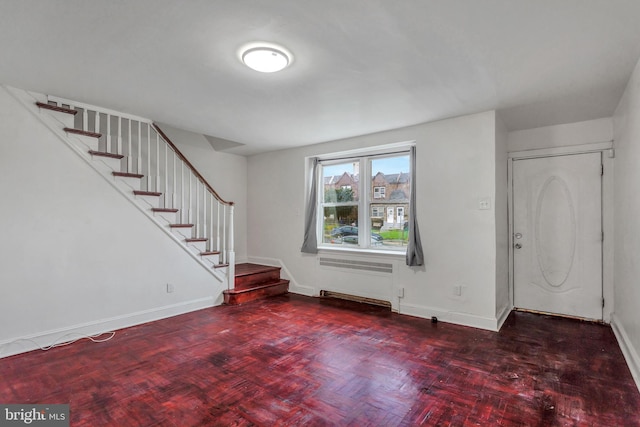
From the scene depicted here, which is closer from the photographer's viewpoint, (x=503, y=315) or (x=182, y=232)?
(x=503, y=315)

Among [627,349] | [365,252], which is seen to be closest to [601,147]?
[627,349]

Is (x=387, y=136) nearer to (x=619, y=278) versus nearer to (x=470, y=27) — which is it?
(x=470, y=27)

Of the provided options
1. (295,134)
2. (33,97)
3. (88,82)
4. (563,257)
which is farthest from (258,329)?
(563,257)

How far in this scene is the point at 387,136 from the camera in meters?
4.31

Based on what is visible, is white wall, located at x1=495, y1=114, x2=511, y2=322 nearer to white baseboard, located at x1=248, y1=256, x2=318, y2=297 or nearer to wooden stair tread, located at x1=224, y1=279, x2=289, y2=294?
white baseboard, located at x1=248, y1=256, x2=318, y2=297

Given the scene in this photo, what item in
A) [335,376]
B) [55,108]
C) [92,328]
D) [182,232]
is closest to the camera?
[335,376]

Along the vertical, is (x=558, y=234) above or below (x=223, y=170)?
below

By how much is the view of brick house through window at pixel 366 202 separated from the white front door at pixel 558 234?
1474mm

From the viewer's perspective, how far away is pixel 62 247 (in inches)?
125

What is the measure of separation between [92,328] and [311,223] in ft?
10.00

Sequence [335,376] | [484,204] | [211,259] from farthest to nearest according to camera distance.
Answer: [211,259] < [484,204] < [335,376]

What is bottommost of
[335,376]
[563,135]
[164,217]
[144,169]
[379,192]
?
[335,376]

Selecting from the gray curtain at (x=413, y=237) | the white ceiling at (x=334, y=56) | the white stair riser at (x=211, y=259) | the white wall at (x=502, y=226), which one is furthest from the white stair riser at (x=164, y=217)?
the white wall at (x=502, y=226)

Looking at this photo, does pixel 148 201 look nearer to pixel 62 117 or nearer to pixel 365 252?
pixel 62 117
